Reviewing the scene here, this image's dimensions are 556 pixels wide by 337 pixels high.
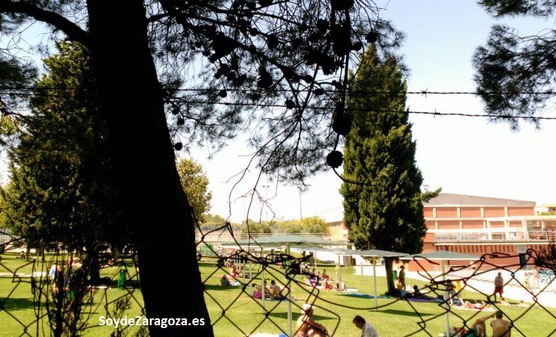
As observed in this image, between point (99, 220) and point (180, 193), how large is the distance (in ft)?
1.20

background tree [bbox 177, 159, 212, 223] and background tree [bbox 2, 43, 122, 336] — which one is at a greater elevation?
background tree [bbox 177, 159, 212, 223]

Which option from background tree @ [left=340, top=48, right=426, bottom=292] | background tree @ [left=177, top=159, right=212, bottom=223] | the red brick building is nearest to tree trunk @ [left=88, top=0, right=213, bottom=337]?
background tree @ [left=340, top=48, right=426, bottom=292]

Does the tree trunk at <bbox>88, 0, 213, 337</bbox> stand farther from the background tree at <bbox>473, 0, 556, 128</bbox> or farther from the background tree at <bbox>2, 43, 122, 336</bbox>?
the background tree at <bbox>473, 0, 556, 128</bbox>

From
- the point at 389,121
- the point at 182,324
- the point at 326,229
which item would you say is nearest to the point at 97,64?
the point at 182,324

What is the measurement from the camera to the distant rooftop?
146 ft

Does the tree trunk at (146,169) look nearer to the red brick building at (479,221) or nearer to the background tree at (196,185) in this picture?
the background tree at (196,185)

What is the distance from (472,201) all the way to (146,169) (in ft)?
167

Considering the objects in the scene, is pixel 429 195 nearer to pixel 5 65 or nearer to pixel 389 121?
pixel 389 121

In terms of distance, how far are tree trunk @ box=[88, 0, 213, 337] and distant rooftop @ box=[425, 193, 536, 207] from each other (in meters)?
46.4

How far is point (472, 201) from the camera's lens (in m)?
46.2

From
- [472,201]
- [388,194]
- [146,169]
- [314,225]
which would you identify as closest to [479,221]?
[472,201]

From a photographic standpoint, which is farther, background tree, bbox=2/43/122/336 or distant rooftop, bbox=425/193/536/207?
distant rooftop, bbox=425/193/536/207

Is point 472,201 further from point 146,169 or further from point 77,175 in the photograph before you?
point 146,169

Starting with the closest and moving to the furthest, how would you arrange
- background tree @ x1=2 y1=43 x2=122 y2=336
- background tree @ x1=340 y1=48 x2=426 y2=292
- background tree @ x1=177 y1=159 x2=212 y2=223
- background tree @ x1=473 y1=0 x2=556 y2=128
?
background tree @ x1=2 y1=43 x2=122 y2=336 < background tree @ x1=473 y1=0 x2=556 y2=128 < background tree @ x1=340 y1=48 x2=426 y2=292 < background tree @ x1=177 y1=159 x2=212 y2=223
